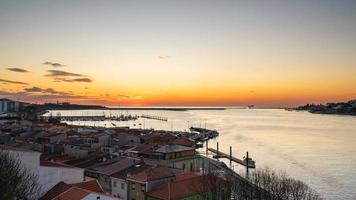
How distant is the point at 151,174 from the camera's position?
70.6ft

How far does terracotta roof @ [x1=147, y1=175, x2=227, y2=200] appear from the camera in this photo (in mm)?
19500

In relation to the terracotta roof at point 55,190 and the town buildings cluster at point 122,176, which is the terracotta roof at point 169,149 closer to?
the town buildings cluster at point 122,176

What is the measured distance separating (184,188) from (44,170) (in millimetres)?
7704

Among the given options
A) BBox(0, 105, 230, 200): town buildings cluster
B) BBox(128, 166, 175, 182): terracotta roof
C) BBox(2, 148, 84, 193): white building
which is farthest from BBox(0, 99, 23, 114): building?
BBox(2, 148, 84, 193): white building

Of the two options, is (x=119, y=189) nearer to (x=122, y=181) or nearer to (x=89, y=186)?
(x=122, y=181)

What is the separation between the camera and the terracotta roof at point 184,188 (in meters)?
19.5

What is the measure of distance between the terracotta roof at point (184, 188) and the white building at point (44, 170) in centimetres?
481

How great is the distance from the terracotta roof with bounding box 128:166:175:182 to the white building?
155 inches

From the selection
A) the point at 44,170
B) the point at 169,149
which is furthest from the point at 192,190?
the point at 169,149

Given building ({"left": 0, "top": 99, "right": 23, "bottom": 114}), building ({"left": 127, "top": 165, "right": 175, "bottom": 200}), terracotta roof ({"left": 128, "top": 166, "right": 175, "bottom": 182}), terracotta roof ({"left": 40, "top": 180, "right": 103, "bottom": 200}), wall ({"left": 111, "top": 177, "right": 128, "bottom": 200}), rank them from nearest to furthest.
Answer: terracotta roof ({"left": 40, "top": 180, "right": 103, "bottom": 200})
building ({"left": 127, "top": 165, "right": 175, "bottom": 200})
terracotta roof ({"left": 128, "top": 166, "right": 175, "bottom": 182})
wall ({"left": 111, "top": 177, "right": 128, "bottom": 200})
building ({"left": 0, "top": 99, "right": 23, "bottom": 114})

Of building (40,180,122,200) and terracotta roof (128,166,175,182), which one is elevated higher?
building (40,180,122,200)

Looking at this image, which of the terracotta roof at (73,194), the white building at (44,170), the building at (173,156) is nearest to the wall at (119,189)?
the white building at (44,170)

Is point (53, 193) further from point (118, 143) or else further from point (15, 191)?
point (118, 143)

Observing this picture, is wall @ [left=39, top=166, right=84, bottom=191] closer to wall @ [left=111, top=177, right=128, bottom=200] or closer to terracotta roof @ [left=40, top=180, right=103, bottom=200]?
terracotta roof @ [left=40, top=180, right=103, bottom=200]
